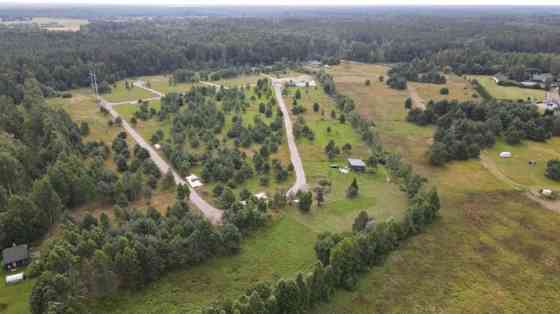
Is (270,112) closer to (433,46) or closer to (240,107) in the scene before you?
(240,107)

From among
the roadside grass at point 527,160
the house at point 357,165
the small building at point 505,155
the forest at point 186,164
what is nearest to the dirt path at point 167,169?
the forest at point 186,164

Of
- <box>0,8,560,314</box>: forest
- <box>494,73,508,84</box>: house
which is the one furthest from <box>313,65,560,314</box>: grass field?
<box>494,73,508,84</box>: house

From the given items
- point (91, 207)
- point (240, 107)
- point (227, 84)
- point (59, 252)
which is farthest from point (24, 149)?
point (227, 84)

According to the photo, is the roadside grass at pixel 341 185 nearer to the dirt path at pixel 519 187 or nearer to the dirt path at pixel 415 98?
the dirt path at pixel 519 187

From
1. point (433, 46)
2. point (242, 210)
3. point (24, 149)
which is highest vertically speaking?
point (433, 46)

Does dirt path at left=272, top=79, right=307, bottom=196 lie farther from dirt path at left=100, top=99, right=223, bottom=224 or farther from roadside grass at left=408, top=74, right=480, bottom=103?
roadside grass at left=408, top=74, right=480, bottom=103

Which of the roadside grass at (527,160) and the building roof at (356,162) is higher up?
the building roof at (356,162)
